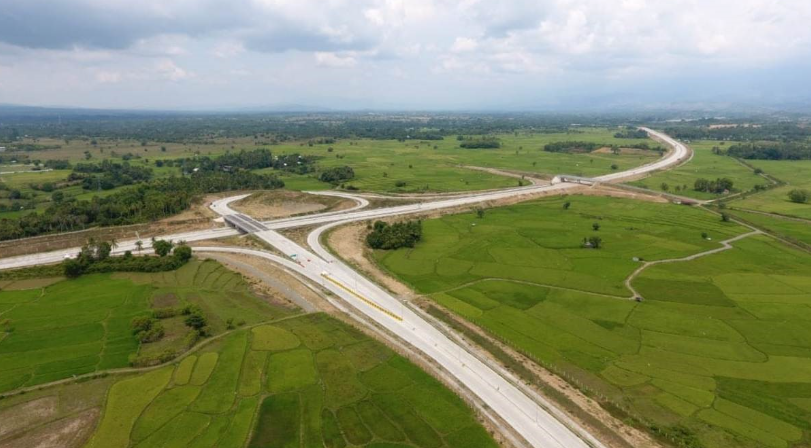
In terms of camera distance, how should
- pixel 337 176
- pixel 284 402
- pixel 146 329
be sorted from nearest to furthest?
pixel 284 402 < pixel 146 329 < pixel 337 176

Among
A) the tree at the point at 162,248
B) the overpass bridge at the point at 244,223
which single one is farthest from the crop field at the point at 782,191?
the tree at the point at 162,248

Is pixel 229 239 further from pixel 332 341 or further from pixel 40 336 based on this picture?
pixel 332 341

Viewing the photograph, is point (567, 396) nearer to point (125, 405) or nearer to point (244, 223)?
point (125, 405)

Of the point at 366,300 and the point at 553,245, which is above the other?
the point at 553,245

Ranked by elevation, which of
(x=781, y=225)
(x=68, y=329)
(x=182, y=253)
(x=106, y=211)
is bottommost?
(x=68, y=329)

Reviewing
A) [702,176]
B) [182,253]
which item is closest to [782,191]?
[702,176]
